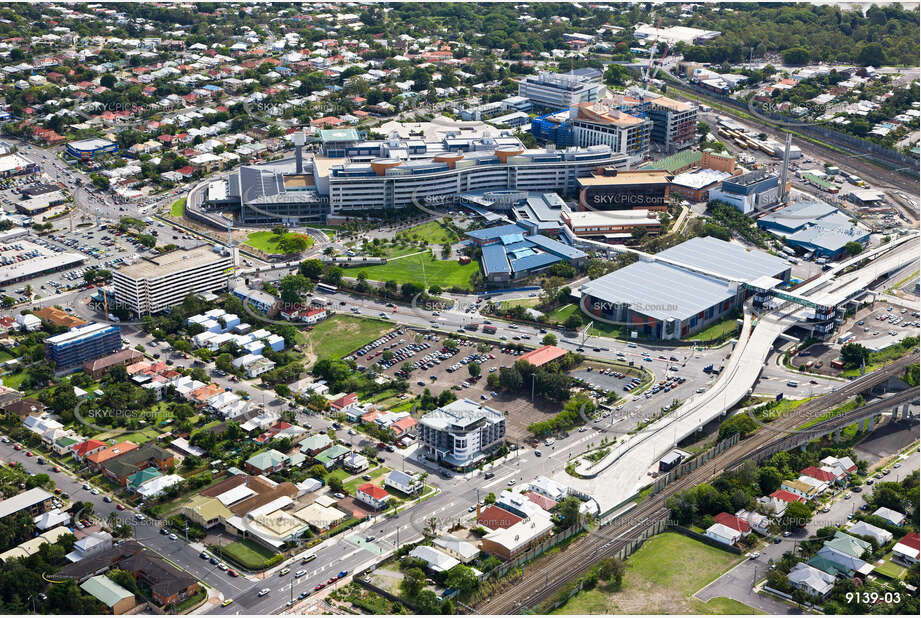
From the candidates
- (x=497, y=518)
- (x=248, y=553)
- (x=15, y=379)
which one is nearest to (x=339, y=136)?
(x=15, y=379)

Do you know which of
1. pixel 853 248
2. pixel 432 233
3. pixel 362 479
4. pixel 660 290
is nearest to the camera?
pixel 362 479

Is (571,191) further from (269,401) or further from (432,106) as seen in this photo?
(269,401)

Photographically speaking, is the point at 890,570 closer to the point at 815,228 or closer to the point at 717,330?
the point at 717,330

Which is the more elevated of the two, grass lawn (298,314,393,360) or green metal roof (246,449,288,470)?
grass lawn (298,314,393,360)

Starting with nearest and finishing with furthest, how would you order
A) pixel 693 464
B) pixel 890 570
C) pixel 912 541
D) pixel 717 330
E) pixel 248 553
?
pixel 890 570
pixel 912 541
pixel 248 553
pixel 693 464
pixel 717 330

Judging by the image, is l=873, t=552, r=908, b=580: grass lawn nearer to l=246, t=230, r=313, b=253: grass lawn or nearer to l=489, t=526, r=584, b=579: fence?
l=489, t=526, r=584, b=579: fence

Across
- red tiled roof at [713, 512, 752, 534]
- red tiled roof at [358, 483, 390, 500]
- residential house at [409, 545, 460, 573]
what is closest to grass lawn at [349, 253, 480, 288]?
red tiled roof at [358, 483, 390, 500]
